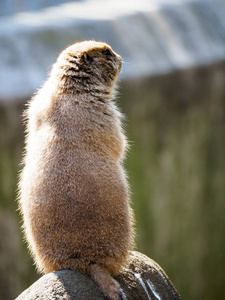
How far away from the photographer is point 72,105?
429cm

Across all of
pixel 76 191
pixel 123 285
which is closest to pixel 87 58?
pixel 76 191

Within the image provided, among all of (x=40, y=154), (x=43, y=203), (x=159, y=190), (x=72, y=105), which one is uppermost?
(x=72, y=105)

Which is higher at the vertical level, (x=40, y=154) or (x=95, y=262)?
(x=40, y=154)

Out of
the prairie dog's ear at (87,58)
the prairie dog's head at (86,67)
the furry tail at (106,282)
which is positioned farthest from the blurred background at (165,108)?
the furry tail at (106,282)

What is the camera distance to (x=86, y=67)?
454cm

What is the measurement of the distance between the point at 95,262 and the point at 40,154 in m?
0.86

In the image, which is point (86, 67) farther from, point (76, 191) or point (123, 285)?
point (123, 285)

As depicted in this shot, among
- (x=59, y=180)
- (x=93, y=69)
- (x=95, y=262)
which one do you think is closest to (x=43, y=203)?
(x=59, y=180)

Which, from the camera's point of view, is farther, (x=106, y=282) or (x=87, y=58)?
(x=87, y=58)

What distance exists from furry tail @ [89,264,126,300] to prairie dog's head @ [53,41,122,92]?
1.41m

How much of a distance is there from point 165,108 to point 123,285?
567 cm

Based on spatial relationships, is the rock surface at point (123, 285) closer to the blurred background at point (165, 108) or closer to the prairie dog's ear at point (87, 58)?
the prairie dog's ear at point (87, 58)

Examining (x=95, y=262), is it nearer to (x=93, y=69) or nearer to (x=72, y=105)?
(x=72, y=105)

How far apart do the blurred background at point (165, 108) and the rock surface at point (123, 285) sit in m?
3.87
